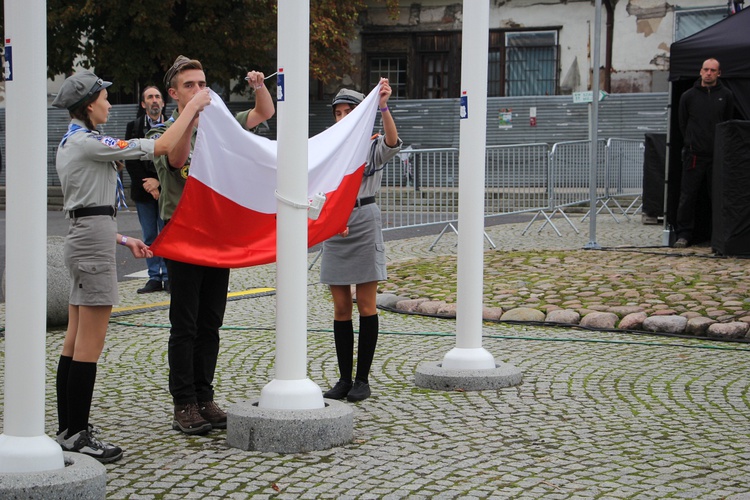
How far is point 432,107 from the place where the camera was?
96.0 ft

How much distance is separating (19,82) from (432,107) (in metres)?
25.3

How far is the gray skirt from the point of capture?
21.7 feet

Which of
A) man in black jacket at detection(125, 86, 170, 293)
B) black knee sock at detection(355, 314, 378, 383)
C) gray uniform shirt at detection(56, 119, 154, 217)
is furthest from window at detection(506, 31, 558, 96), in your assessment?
gray uniform shirt at detection(56, 119, 154, 217)

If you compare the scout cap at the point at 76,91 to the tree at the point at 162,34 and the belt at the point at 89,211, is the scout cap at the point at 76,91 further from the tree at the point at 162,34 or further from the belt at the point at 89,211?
the tree at the point at 162,34

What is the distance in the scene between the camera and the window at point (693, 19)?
29844 millimetres

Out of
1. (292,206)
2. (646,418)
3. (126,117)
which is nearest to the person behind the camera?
(292,206)

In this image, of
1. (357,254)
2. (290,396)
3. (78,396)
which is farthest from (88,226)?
(357,254)

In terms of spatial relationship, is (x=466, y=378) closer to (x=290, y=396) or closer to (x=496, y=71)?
(x=290, y=396)

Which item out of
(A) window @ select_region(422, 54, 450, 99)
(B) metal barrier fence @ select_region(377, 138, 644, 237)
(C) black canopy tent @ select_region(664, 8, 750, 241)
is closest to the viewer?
(C) black canopy tent @ select_region(664, 8, 750, 241)

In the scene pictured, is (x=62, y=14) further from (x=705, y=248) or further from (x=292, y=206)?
(x=292, y=206)

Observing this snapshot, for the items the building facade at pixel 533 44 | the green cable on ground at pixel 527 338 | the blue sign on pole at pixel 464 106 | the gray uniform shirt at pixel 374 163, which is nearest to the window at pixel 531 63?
the building facade at pixel 533 44

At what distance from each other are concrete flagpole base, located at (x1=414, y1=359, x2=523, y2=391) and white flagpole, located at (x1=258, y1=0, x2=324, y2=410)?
1.41 meters

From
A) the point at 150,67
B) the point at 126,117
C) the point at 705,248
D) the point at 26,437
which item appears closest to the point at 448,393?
the point at 26,437

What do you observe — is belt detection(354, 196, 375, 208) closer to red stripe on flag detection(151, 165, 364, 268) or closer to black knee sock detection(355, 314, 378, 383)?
red stripe on flag detection(151, 165, 364, 268)
